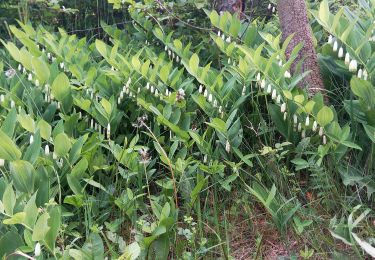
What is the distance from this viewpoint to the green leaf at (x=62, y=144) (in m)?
2.41

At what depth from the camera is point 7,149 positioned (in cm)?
226

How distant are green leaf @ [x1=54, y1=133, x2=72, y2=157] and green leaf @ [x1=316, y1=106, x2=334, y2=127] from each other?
124 cm

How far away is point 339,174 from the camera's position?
2586 mm

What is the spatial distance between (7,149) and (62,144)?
0.27m

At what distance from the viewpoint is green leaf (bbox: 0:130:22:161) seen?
225cm

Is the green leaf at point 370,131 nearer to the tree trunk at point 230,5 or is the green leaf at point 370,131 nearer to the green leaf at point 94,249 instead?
the green leaf at point 94,249

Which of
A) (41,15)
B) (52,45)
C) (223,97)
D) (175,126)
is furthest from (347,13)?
(41,15)

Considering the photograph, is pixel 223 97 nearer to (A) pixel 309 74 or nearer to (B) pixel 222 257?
(A) pixel 309 74

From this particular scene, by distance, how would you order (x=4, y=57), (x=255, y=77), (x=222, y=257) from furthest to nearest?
(x=4, y=57) → (x=255, y=77) → (x=222, y=257)

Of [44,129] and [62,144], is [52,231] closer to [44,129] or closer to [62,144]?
[62,144]

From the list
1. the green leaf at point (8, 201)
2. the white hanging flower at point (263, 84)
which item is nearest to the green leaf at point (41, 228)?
the green leaf at point (8, 201)

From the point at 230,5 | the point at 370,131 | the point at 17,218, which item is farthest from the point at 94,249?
the point at 230,5

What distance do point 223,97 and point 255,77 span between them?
246 millimetres

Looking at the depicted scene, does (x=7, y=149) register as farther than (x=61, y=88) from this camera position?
No
